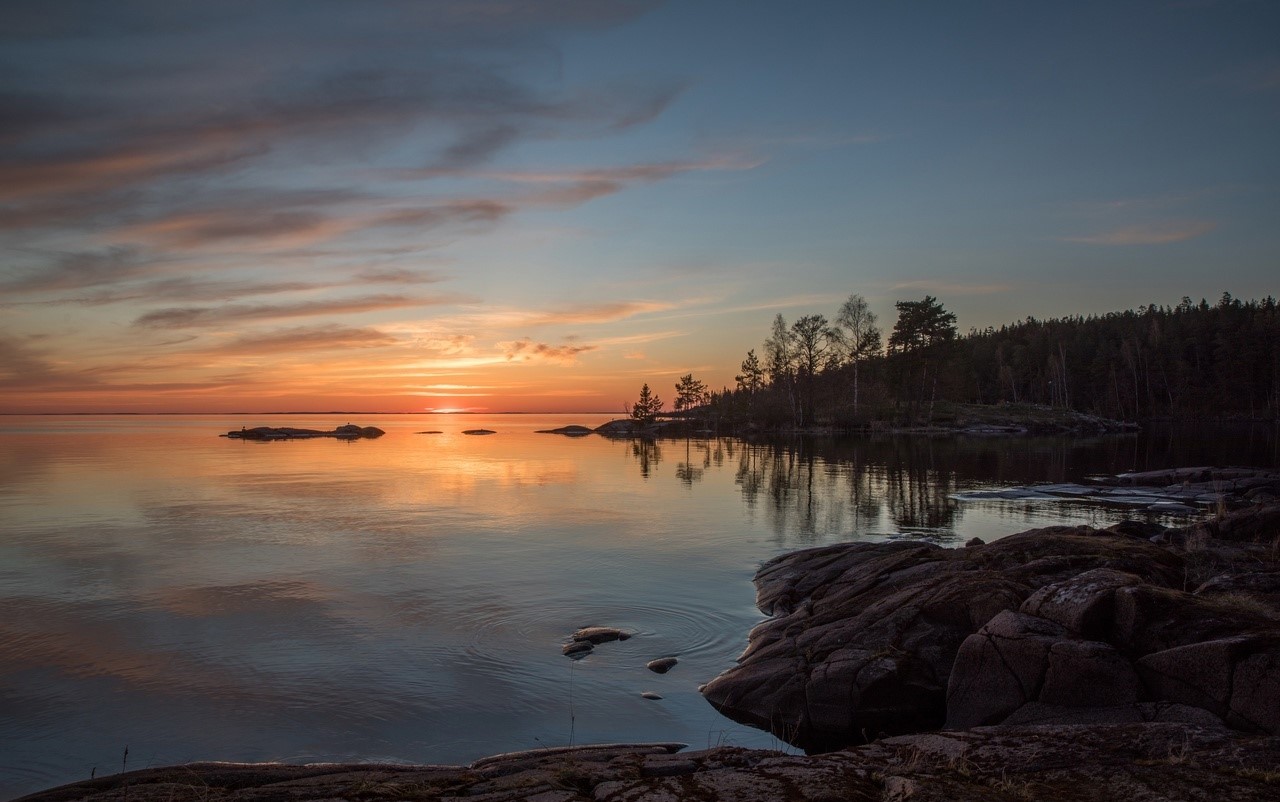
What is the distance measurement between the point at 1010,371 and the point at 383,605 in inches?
6585

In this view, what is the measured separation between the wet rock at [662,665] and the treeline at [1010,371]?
342 ft

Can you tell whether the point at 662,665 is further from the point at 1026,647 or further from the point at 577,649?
the point at 1026,647

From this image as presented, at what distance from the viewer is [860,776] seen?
6996mm

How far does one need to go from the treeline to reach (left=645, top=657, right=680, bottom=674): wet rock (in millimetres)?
104111

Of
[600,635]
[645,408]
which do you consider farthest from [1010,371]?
[600,635]

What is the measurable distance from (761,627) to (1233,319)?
183 meters

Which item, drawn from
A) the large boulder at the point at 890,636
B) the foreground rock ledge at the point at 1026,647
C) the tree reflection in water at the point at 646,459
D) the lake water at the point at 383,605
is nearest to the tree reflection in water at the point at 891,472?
the tree reflection in water at the point at 646,459

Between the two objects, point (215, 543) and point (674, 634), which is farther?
point (215, 543)

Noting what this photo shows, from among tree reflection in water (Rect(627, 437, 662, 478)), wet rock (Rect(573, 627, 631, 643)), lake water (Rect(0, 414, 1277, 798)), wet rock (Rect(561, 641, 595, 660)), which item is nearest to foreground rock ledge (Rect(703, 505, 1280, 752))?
lake water (Rect(0, 414, 1277, 798))

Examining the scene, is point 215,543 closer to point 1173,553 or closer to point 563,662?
point 563,662

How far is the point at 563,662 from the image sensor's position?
565 inches

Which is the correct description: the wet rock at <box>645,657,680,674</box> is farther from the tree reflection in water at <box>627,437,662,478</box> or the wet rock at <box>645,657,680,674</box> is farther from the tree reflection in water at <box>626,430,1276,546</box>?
the tree reflection in water at <box>627,437,662,478</box>

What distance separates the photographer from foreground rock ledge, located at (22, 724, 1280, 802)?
6.30 m

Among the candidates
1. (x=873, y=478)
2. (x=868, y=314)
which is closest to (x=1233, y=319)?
(x=868, y=314)
